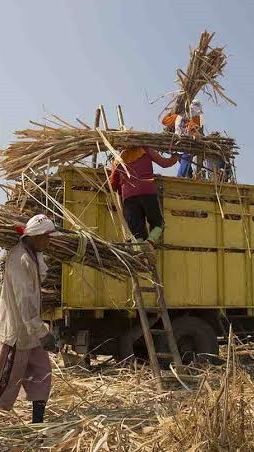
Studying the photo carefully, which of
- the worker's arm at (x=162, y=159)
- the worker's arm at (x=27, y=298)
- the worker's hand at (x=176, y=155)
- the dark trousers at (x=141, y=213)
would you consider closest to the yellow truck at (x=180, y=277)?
the dark trousers at (x=141, y=213)

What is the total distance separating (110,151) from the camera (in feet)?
20.8

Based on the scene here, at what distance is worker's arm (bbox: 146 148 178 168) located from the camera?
22.0ft

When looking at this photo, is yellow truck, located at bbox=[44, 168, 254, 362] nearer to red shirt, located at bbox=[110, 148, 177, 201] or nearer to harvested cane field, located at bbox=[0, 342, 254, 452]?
red shirt, located at bbox=[110, 148, 177, 201]

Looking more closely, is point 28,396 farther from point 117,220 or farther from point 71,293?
point 117,220

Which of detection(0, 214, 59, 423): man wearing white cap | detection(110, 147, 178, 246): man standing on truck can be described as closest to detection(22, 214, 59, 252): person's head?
detection(0, 214, 59, 423): man wearing white cap

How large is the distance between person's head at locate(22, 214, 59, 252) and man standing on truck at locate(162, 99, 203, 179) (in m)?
2.53

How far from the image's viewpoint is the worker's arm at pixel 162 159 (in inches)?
264

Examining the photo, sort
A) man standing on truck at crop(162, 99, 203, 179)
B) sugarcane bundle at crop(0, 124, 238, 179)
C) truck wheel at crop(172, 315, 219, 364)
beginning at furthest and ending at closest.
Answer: truck wheel at crop(172, 315, 219, 364) < man standing on truck at crop(162, 99, 203, 179) < sugarcane bundle at crop(0, 124, 238, 179)

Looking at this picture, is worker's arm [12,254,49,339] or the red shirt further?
the red shirt

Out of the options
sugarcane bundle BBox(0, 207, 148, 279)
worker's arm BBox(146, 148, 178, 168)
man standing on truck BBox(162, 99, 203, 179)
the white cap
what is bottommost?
sugarcane bundle BBox(0, 207, 148, 279)

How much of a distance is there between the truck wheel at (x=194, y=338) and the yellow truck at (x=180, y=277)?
1 cm

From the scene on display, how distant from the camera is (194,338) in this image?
814cm

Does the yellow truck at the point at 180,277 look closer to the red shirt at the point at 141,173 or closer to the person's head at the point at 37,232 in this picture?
the red shirt at the point at 141,173

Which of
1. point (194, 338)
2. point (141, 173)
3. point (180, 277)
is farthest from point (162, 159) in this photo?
point (194, 338)
